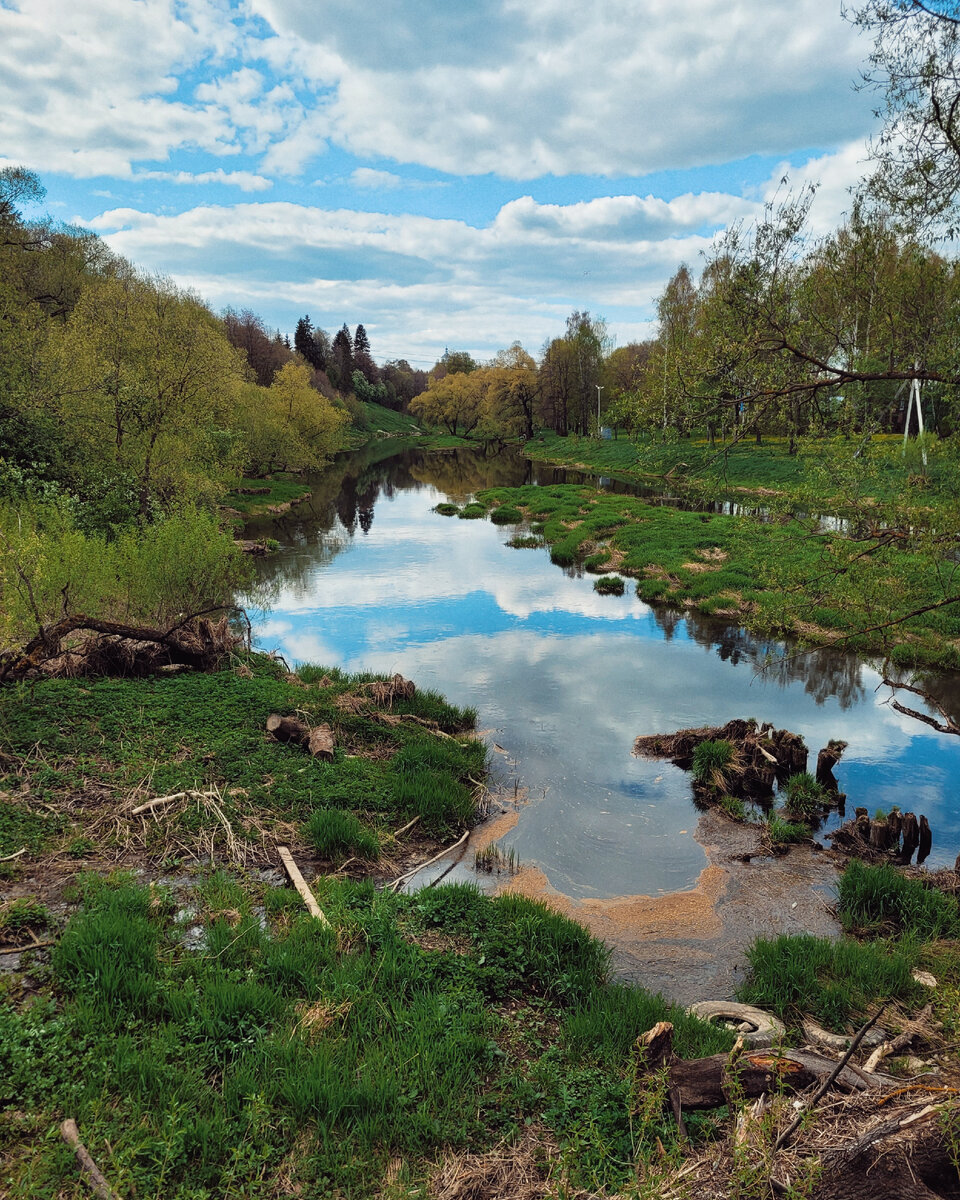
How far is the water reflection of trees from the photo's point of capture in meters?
15.4

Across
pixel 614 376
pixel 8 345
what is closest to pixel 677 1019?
pixel 8 345

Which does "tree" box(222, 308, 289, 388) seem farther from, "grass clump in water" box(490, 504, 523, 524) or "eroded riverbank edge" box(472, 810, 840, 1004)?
"eroded riverbank edge" box(472, 810, 840, 1004)

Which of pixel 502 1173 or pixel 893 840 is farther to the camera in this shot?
pixel 893 840

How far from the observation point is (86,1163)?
3393 mm

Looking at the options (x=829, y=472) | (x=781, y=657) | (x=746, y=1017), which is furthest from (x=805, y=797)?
(x=781, y=657)

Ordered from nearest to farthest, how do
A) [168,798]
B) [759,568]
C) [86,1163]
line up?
[86,1163] < [168,798] < [759,568]

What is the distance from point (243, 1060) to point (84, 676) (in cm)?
869

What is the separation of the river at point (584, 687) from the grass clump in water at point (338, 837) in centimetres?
214

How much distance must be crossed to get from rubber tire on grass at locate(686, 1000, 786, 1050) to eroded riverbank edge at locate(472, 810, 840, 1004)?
1.96 ft

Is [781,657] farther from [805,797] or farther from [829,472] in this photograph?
[829,472]

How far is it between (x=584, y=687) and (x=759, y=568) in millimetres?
4733

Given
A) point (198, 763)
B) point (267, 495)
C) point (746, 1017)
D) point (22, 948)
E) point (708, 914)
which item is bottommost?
point (708, 914)

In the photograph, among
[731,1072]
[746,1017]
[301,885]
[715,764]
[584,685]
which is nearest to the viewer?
[731,1072]

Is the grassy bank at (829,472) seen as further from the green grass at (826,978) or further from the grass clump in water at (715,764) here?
the green grass at (826,978)
